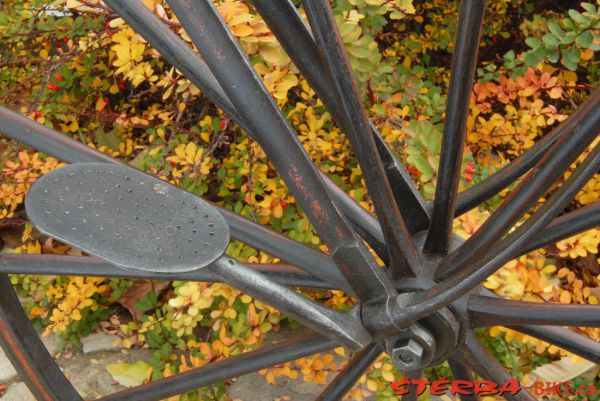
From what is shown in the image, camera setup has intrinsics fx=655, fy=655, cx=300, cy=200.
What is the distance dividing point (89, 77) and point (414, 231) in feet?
6.17

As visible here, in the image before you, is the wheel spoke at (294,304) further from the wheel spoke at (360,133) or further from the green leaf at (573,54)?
the green leaf at (573,54)

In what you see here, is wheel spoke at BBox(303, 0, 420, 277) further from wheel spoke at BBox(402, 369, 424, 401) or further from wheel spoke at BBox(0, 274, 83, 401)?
wheel spoke at BBox(0, 274, 83, 401)

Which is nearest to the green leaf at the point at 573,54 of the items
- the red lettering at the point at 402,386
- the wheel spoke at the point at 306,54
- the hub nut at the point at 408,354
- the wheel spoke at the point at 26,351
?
the wheel spoke at the point at 306,54

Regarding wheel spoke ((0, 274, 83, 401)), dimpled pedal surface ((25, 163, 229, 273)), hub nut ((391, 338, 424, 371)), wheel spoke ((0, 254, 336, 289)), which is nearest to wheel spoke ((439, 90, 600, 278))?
hub nut ((391, 338, 424, 371))

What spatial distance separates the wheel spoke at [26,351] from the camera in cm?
110

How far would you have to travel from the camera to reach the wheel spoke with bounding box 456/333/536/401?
41.0 inches

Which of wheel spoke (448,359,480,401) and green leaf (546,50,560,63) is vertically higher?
green leaf (546,50,560,63)

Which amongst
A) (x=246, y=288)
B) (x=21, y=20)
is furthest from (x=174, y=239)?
(x=21, y=20)

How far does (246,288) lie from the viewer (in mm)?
730

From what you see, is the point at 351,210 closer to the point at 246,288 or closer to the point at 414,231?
the point at 414,231

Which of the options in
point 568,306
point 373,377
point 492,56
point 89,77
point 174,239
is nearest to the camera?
point 174,239

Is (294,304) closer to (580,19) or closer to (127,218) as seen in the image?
(127,218)

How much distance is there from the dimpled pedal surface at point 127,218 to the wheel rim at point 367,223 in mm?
43

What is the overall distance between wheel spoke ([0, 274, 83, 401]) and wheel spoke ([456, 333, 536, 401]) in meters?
0.69
